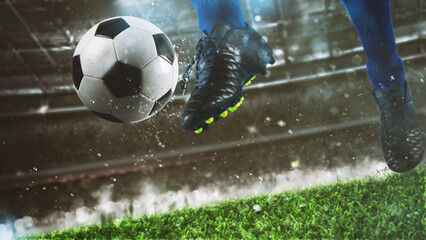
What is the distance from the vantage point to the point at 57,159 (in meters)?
3.66

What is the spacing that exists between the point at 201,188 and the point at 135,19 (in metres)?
1.43

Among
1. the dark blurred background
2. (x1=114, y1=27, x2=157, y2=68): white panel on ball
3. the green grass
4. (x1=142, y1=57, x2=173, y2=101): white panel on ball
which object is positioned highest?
(x1=114, y1=27, x2=157, y2=68): white panel on ball

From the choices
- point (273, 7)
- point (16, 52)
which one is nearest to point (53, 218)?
point (16, 52)

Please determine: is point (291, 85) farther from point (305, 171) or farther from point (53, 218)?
point (53, 218)

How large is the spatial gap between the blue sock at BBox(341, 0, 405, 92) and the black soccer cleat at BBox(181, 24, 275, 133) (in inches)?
18.2

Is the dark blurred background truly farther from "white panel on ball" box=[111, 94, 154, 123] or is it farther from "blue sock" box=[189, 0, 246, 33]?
"blue sock" box=[189, 0, 246, 33]

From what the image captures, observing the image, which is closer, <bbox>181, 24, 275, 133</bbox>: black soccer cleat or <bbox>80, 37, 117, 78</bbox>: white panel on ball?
<bbox>181, 24, 275, 133</bbox>: black soccer cleat

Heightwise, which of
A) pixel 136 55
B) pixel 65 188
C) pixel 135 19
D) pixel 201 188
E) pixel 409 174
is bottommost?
pixel 65 188

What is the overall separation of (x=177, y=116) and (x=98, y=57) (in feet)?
5.66

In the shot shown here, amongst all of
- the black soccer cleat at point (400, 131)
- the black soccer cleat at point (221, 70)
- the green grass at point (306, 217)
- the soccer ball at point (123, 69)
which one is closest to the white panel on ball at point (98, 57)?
the soccer ball at point (123, 69)

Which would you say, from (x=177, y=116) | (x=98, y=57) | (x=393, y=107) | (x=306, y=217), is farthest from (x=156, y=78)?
(x=177, y=116)

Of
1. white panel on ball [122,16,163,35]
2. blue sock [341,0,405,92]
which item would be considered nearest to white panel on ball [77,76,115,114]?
white panel on ball [122,16,163,35]

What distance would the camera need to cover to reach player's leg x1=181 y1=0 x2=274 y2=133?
148 cm

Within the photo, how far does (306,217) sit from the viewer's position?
181 centimetres
